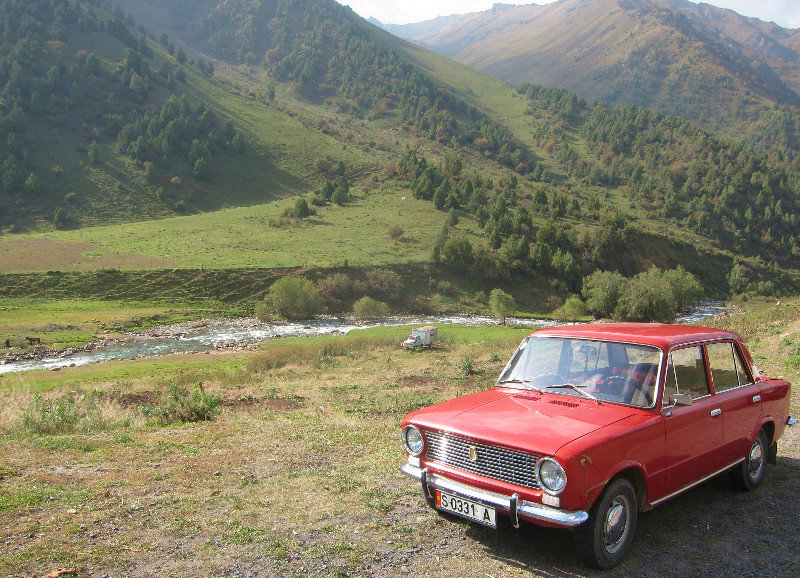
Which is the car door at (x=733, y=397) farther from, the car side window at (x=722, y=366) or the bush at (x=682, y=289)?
the bush at (x=682, y=289)

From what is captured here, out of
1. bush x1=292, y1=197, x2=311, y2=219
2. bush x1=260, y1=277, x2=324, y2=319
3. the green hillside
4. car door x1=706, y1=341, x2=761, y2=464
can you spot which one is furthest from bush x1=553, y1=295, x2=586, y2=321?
car door x1=706, y1=341, x2=761, y2=464

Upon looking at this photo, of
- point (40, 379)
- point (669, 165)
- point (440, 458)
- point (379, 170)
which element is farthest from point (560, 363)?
point (669, 165)

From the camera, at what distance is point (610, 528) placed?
568cm

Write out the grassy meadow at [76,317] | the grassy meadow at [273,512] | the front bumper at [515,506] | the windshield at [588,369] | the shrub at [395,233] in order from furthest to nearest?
the shrub at [395,233], the grassy meadow at [76,317], the windshield at [588,369], the grassy meadow at [273,512], the front bumper at [515,506]

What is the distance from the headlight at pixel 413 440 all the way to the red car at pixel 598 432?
1 cm

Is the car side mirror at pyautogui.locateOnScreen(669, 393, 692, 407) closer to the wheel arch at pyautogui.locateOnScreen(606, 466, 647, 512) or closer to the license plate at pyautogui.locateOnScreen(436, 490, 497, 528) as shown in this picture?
the wheel arch at pyautogui.locateOnScreen(606, 466, 647, 512)

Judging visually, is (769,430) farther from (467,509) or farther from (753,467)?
(467,509)

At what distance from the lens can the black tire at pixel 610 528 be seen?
5438 millimetres

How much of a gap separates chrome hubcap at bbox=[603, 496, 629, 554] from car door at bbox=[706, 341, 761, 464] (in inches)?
94.7

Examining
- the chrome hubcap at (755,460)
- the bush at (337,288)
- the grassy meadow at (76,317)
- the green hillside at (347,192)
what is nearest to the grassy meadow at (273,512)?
the chrome hubcap at (755,460)

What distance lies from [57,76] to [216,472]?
159 meters

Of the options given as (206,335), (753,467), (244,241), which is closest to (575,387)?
(753,467)

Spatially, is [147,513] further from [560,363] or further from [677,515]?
[677,515]

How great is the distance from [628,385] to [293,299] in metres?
63.0
